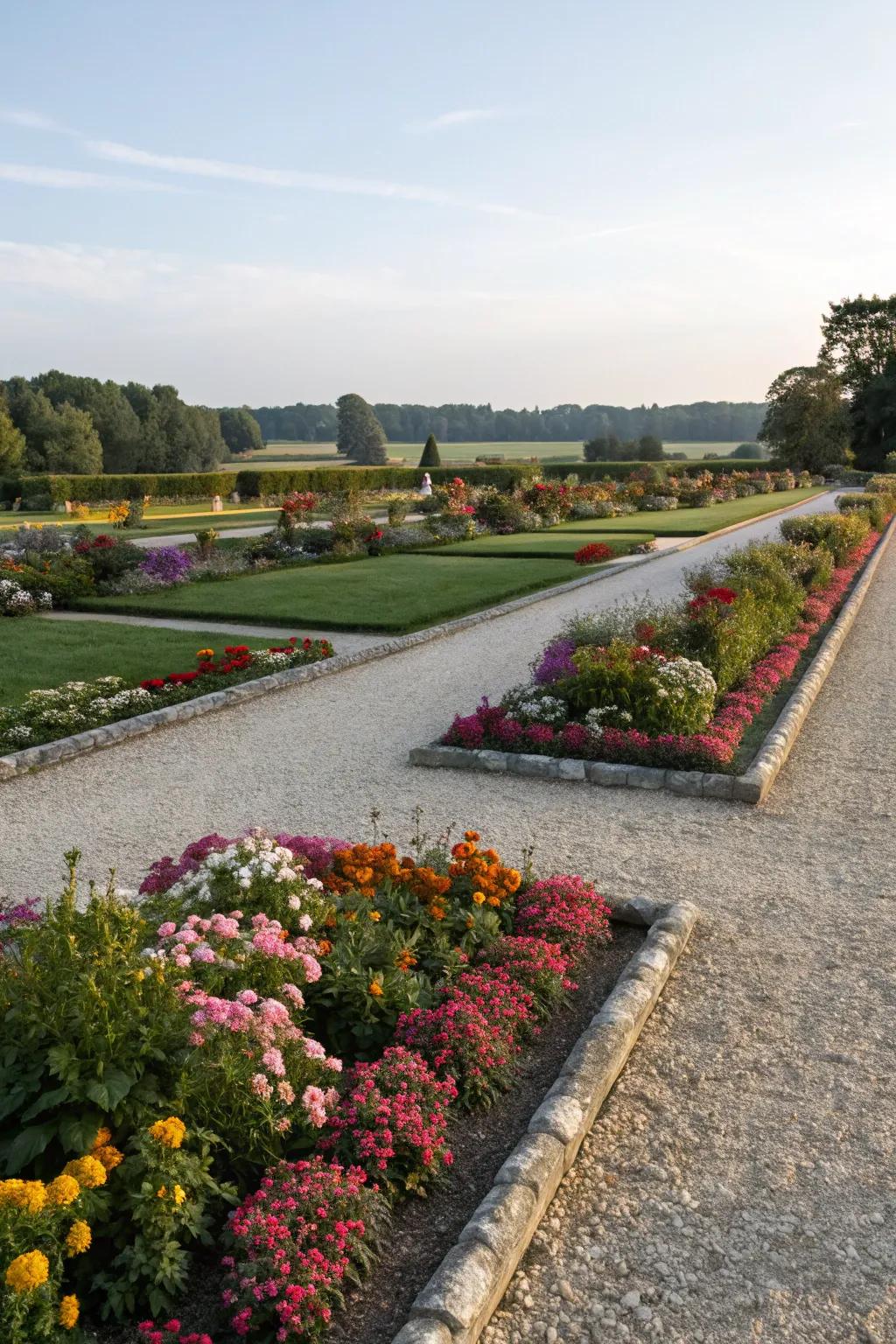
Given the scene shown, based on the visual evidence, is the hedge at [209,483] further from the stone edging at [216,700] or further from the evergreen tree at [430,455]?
the stone edging at [216,700]

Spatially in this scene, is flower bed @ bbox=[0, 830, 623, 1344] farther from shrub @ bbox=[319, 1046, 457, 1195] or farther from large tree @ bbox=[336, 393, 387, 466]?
large tree @ bbox=[336, 393, 387, 466]

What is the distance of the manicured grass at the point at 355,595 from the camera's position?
1304 cm

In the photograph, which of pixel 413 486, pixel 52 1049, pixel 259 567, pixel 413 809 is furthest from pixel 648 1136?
pixel 413 486

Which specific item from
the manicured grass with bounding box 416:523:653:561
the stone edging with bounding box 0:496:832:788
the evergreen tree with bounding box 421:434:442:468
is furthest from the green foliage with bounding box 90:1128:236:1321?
the evergreen tree with bounding box 421:434:442:468

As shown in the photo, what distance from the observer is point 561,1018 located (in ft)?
13.6

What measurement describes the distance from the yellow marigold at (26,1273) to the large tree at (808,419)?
59611mm

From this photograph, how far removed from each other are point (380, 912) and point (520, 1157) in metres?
1.53

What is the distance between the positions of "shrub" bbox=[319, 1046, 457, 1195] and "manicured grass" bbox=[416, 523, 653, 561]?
56.2ft

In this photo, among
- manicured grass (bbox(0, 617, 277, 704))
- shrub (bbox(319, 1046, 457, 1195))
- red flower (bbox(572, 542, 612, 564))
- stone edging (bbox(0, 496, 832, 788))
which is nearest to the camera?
shrub (bbox(319, 1046, 457, 1195))

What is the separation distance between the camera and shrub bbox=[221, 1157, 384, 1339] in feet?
8.35

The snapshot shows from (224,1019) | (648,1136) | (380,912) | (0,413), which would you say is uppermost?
(0,413)

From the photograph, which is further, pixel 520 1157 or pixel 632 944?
pixel 632 944

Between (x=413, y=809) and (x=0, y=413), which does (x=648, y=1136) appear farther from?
(x=0, y=413)

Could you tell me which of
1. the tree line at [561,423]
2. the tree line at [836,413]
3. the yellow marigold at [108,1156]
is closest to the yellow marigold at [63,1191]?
the yellow marigold at [108,1156]
